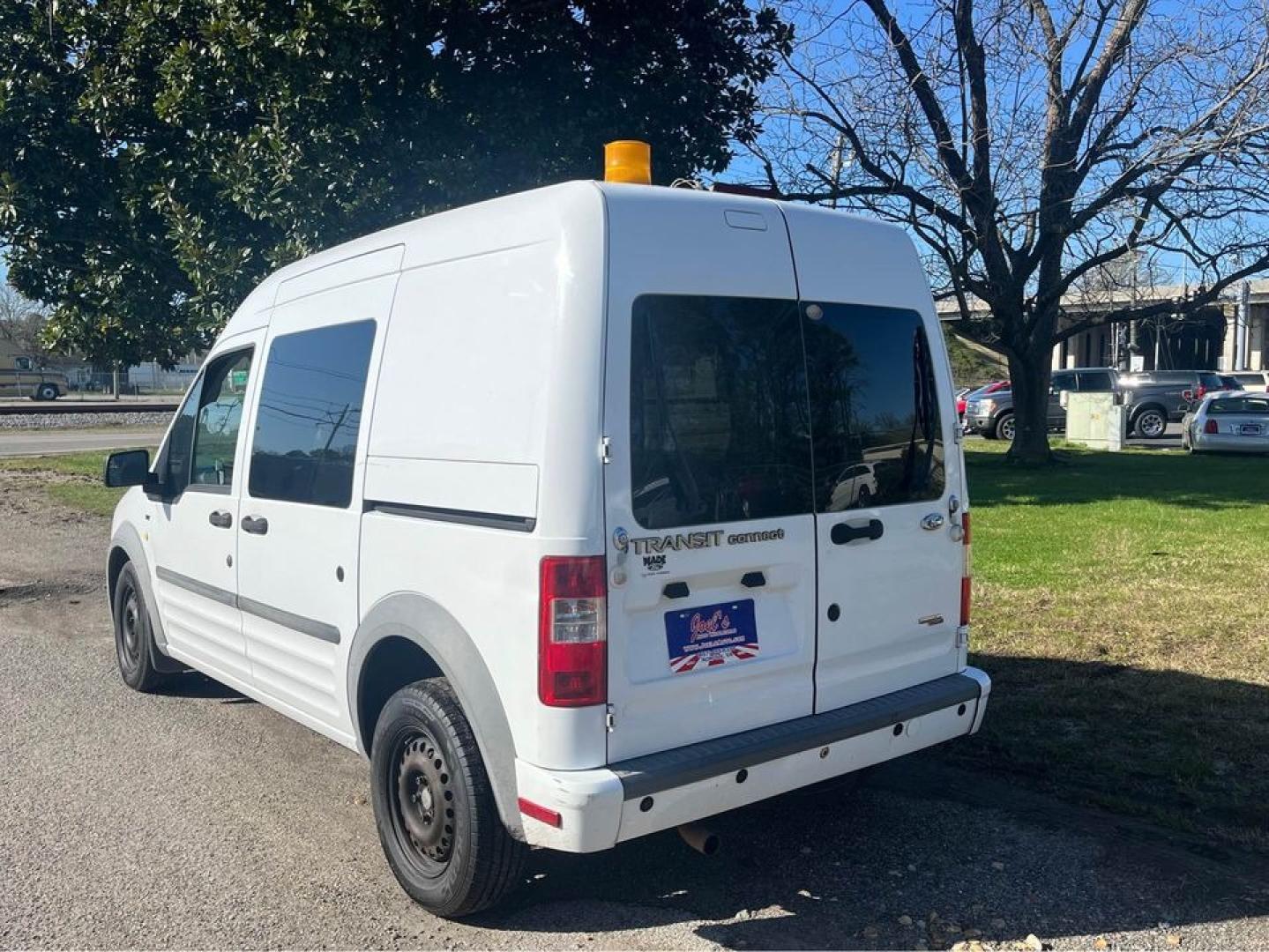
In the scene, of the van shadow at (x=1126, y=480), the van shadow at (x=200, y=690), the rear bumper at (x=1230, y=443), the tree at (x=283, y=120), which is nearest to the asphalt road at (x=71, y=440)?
the tree at (x=283, y=120)

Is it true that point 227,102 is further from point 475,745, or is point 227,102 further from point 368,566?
point 475,745

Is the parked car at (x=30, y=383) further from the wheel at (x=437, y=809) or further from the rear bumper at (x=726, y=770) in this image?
the rear bumper at (x=726, y=770)

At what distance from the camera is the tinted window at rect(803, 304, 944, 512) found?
4008 mm

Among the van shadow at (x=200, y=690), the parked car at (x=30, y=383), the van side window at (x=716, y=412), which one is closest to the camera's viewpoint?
the van side window at (x=716, y=412)

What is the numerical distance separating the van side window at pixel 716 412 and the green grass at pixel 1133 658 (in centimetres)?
220

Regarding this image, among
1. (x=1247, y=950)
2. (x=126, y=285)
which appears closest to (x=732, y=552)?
(x=1247, y=950)

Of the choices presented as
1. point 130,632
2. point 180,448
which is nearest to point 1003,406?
point 130,632

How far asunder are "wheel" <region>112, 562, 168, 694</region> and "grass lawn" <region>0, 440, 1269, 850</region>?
4321 mm

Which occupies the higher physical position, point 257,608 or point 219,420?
point 219,420

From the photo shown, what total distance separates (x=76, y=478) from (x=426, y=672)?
16800mm

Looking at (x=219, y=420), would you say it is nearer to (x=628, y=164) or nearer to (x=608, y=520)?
(x=628, y=164)

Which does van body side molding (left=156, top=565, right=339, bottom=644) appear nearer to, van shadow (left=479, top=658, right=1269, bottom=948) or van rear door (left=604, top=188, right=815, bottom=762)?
van shadow (left=479, top=658, right=1269, bottom=948)

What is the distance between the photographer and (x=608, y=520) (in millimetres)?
3391

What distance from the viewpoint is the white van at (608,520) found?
11.2 ft
